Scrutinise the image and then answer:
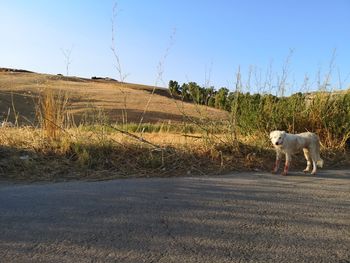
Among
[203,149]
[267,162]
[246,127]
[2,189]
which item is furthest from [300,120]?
[2,189]

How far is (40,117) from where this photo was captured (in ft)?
22.7

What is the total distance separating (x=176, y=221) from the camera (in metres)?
3.87

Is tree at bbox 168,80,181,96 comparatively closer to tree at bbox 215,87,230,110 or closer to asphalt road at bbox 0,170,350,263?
tree at bbox 215,87,230,110

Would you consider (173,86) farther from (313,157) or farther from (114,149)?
(313,157)

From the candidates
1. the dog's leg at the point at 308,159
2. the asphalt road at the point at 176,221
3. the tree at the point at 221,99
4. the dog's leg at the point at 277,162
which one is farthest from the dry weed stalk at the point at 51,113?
the dog's leg at the point at 308,159

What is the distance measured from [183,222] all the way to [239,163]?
279 centimetres

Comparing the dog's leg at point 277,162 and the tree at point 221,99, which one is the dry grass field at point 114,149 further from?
the tree at point 221,99

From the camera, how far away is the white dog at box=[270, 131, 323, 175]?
242 inches

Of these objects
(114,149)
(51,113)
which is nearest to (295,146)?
(114,149)

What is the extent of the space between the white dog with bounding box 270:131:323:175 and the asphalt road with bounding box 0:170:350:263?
0.77 m

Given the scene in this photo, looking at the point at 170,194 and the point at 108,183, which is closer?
the point at 170,194

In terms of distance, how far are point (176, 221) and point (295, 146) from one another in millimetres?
3117

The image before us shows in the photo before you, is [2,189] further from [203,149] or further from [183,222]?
[203,149]

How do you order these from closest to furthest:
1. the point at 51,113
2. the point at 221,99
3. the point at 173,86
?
the point at 51,113
the point at 221,99
the point at 173,86
